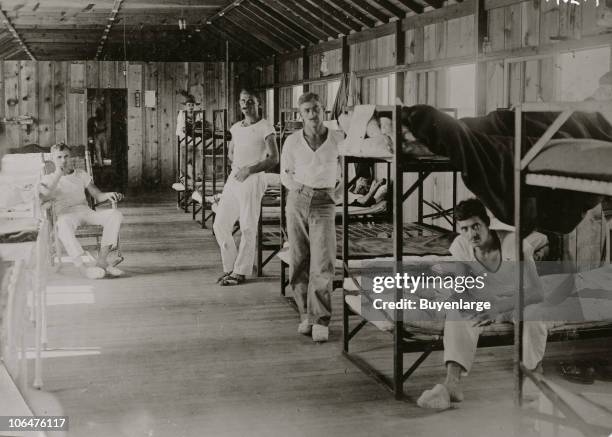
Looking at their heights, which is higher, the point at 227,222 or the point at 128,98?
the point at 128,98

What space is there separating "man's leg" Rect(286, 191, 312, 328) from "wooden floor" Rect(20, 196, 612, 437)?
0.24m

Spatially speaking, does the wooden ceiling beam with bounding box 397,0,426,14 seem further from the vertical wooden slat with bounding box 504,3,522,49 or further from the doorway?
the doorway

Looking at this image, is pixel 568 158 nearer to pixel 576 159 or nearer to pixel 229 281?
pixel 576 159

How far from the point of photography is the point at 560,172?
2.55 metres

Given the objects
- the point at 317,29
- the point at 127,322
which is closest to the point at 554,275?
the point at 127,322

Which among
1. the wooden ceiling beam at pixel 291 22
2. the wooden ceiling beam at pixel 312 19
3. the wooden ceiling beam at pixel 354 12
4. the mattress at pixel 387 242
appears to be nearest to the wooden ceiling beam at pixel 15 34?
the wooden ceiling beam at pixel 291 22

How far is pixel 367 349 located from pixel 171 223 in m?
6.15

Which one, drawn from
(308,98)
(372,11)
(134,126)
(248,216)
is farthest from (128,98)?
(308,98)

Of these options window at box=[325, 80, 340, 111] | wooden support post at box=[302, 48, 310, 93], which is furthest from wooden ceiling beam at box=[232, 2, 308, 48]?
window at box=[325, 80, 340, 111]

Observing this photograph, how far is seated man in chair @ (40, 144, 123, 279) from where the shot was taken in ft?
22.7

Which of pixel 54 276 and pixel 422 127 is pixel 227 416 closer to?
pixel 422 127

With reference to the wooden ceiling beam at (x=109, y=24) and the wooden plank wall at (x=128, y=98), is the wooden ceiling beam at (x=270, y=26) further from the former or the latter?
the wooden plank wall at (x=128, y=98)

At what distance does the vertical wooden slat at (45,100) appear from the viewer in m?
15.1

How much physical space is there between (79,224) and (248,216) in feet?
5.16
